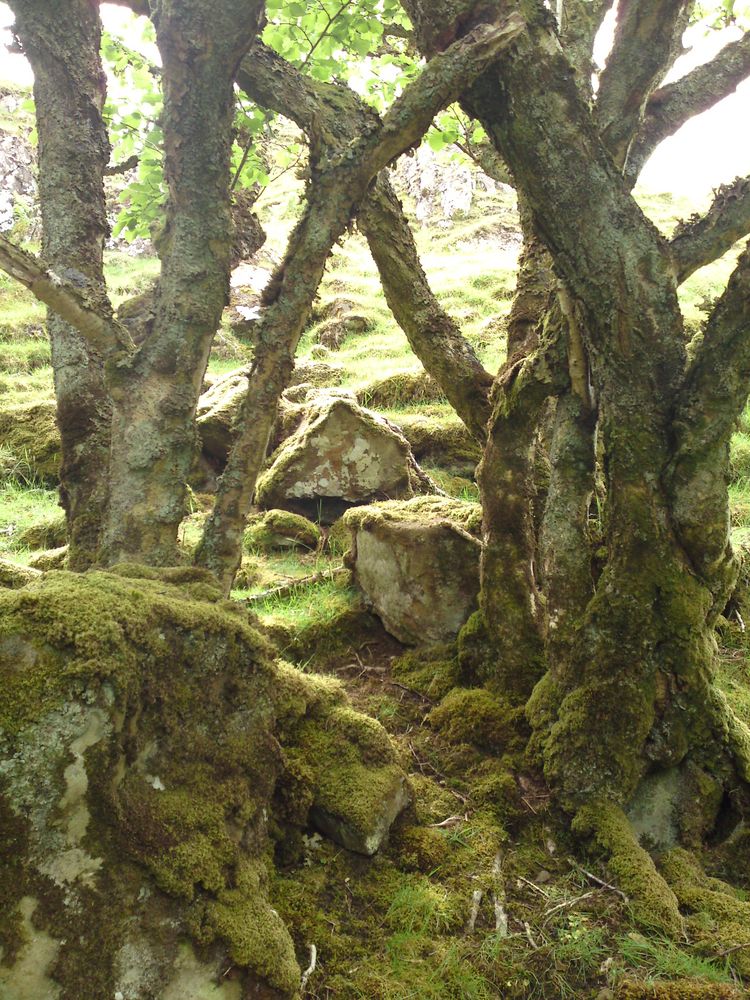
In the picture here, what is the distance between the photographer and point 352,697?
13.8ft

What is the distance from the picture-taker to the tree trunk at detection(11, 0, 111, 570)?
3396mm

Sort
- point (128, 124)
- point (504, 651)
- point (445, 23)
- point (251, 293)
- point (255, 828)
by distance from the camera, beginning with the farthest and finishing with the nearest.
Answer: point (251, 293)
point (128, 124)
point (504, 651)
point (445, 23)
point (255, 828)

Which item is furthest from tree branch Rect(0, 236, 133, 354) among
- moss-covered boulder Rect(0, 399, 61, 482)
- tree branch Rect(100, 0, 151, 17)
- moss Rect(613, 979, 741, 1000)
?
moss-covered boulder Rect(0, 399, 61, 482)

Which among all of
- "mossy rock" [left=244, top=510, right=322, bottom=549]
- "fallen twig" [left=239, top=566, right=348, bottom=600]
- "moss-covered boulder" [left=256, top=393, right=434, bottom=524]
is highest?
"moss-covered boulder" [left=256, top=393, right=434, bottom=524]

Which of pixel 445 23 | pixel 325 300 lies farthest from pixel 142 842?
pixel 325 300

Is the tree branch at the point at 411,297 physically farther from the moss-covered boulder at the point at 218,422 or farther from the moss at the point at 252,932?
the moss at the point at 252,932

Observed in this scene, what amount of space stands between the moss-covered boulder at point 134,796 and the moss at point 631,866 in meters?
1.42

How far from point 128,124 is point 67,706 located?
4345mm

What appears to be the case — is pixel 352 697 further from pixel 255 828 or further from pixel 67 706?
pixel 67 706

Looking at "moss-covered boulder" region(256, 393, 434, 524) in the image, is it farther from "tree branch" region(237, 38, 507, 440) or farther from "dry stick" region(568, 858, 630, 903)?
"dry stick" region(568, 858, 630, 903)

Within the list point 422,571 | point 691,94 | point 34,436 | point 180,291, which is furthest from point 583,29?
point 34,436

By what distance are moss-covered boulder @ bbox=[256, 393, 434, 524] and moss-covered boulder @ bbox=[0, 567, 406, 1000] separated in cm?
426

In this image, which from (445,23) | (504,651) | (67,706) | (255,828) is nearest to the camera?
(67,706)

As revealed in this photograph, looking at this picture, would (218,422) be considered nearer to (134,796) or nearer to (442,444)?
(442,444)
